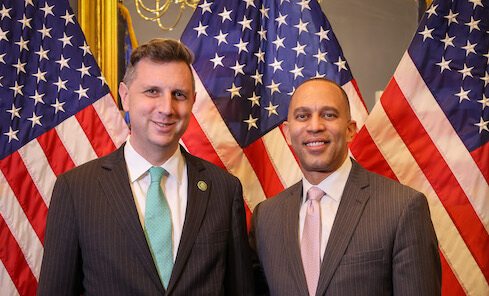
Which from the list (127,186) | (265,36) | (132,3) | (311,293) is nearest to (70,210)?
(127,186)

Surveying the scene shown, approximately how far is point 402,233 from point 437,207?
1.10m

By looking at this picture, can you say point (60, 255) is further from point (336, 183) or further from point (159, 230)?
point (336, 183)

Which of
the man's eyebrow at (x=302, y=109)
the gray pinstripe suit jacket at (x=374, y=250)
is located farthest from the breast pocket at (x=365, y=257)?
the man's eyebrow at (x=302, y=109)

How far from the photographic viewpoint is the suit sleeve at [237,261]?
2320mm

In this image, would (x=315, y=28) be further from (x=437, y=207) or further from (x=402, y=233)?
(x=402, y=233)

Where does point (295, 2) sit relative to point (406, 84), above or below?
above

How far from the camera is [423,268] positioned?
2129 mm

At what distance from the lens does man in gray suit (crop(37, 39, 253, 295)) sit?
6.76 ft

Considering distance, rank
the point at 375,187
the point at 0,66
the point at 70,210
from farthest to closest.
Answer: the point at 0,66
the point at 375,187
the point at 70,210

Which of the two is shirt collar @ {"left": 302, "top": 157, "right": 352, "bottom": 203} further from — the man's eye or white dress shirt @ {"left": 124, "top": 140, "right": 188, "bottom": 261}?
the man's eye

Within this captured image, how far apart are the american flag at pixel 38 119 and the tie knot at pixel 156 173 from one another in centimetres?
122

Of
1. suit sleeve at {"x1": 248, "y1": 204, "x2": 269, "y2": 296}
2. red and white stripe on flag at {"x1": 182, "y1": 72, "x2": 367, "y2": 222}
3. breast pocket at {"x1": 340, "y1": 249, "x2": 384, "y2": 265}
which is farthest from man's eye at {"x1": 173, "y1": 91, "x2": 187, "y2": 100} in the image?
red and white stripe on flag at {"x1": 182, "y1": 72, "x2": 367, "y2": 222}

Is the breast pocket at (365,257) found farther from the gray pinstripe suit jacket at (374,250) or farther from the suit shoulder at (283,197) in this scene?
the suit shoulder at (283,197)

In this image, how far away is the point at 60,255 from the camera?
2061mm
